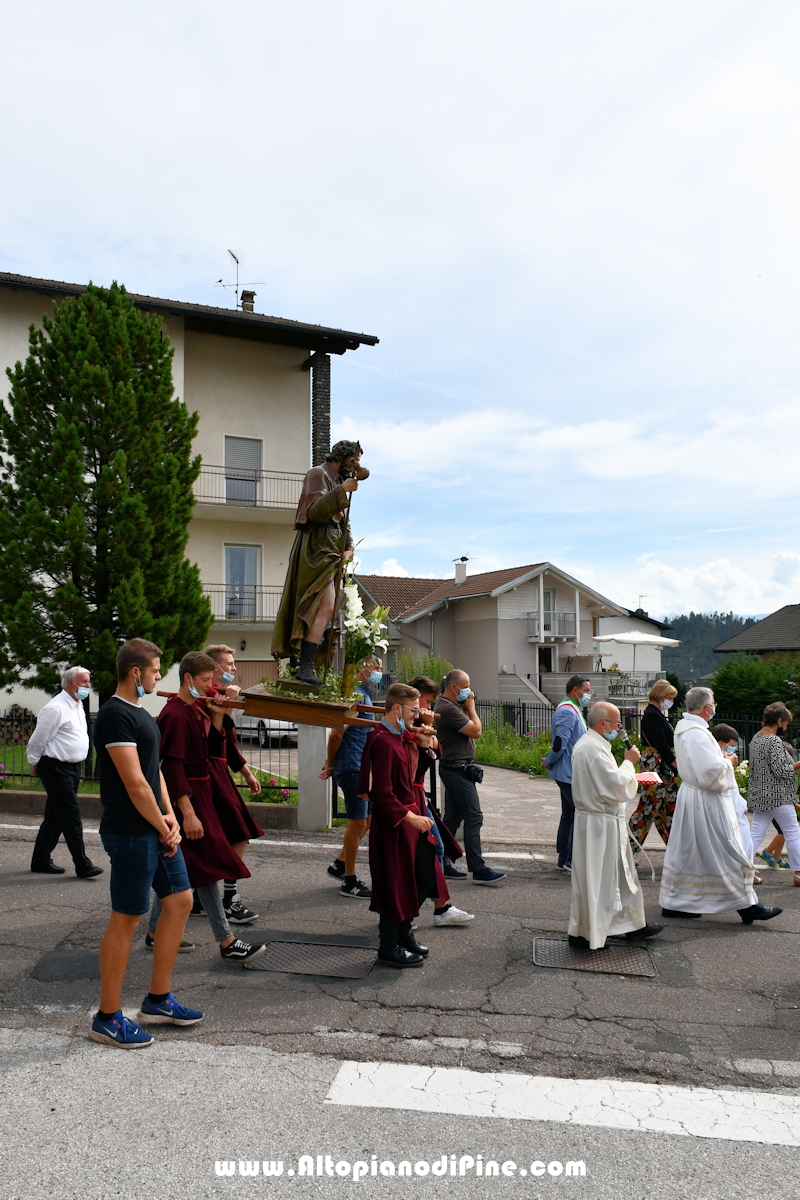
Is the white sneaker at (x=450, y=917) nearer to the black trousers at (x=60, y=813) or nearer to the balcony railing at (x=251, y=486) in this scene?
the black trousers at (x=60, y=813)

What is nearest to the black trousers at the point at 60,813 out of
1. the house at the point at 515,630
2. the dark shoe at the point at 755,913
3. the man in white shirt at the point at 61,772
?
the man in white shirt at the point at 61,772

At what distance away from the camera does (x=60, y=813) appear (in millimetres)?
7871

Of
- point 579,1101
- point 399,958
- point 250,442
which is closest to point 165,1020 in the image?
point 399,958

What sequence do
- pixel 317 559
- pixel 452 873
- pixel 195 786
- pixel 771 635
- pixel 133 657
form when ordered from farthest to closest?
1. pixel 771 635
2. pixel 452 873
3. pixel 317 559
4. pixel 195 786
5. pixel 133 657

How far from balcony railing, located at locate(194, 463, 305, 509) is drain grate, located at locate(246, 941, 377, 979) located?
1981 centimetres

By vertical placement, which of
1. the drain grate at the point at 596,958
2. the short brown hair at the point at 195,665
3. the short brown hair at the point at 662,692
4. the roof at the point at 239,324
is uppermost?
the roof at the point at 239,324

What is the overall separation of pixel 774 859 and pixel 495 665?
3030 cm

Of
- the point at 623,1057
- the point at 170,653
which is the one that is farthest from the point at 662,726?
the point at 170,653

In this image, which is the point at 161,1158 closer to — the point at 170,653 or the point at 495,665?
the point at 170,653

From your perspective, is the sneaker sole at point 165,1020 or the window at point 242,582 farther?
the window at point 242,582

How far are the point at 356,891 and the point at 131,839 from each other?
330 cm

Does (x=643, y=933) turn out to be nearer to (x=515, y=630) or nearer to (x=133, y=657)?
(x=133, y=657)

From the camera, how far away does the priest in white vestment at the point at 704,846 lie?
270 inches

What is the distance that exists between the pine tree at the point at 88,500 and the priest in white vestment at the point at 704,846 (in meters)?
10.8
